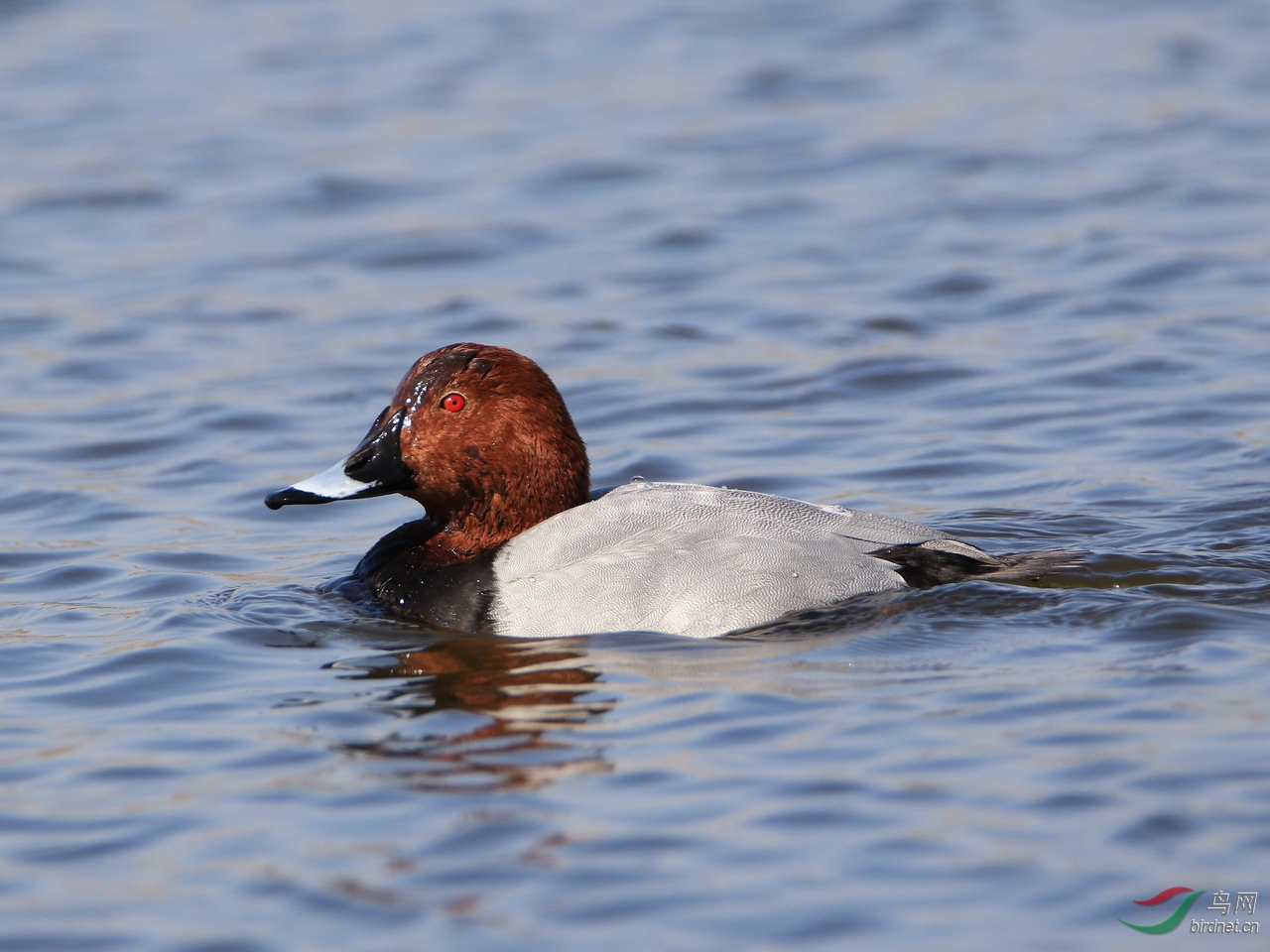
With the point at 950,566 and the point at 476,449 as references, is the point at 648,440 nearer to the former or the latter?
the point at 476,449

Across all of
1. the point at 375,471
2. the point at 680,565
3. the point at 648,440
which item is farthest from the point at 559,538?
the point at 648,440

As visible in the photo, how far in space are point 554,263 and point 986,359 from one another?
3329 millimetres

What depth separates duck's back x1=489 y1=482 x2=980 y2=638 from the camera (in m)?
6.02

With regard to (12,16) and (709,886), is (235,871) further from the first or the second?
(12,16)

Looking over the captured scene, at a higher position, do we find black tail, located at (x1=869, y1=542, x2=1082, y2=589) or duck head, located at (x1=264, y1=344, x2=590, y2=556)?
duck head, located at (x1=264, y1=344, x2=590, y2=556)

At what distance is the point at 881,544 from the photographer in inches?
251

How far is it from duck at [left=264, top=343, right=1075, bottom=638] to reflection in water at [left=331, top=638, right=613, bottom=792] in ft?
0.61

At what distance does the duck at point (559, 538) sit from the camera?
19.9 feet

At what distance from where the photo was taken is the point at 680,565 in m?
6.07

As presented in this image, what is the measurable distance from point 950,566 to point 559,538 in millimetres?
1455

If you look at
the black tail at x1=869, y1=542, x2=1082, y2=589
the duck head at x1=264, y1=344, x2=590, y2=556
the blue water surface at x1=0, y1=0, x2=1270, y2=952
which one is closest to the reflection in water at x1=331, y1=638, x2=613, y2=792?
the blue water surface at x1=0, y1=0, x2=1270, y2=952

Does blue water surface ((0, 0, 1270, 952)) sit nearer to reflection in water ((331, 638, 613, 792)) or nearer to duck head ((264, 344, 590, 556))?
reflection in water ((331, 638, 613, 792))

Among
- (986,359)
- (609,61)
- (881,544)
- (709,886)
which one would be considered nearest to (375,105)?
(609,61)

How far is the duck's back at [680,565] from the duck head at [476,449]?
0.21 m
